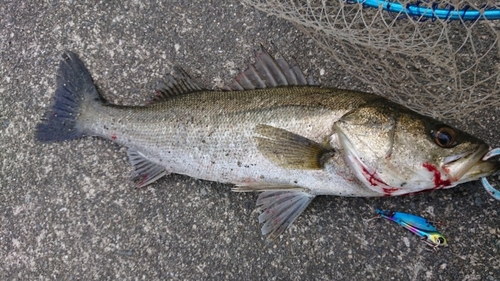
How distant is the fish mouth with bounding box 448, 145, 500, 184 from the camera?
2.15 m

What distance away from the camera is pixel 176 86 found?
2.75 m

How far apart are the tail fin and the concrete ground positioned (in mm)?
123

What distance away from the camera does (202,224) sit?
2.78 m

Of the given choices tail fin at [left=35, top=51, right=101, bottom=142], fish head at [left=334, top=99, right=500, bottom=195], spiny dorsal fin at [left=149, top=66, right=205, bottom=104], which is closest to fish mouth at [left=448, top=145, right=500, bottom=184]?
fish head at [left=334, top=99, right=500, bottom=195]

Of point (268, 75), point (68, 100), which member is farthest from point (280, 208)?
point (68, 100)

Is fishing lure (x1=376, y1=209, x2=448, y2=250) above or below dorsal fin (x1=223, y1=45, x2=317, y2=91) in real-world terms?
below

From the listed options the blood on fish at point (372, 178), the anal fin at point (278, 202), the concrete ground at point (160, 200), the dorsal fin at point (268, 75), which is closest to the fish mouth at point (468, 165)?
the blood on fish at point (372, 178)

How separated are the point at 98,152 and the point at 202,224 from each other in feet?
2.64

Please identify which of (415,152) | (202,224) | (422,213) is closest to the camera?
(415,152)

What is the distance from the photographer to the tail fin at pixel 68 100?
9.36ft

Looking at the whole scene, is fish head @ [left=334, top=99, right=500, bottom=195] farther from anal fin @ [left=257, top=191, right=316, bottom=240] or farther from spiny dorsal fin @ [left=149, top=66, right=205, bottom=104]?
spiny dorsal fin @ [left=149, top=66, right=205, bottom=104]

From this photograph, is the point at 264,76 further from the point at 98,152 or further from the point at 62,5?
the point at 62,5

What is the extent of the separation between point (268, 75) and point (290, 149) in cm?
45

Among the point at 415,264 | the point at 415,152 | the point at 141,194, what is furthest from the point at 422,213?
the point at 141,194
